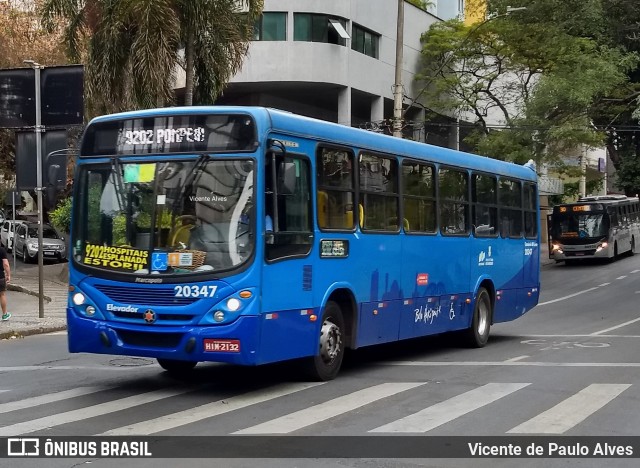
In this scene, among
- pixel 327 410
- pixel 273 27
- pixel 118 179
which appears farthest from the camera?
pixel 273 27

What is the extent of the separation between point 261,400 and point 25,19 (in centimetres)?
3676

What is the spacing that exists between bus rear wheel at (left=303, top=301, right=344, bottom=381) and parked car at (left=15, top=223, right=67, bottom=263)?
98.3 ft

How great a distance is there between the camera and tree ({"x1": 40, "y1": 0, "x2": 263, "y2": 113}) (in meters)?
24.7

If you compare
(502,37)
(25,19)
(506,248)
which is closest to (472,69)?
(502,37)

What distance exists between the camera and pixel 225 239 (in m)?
10.0

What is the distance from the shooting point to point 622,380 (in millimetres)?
11984

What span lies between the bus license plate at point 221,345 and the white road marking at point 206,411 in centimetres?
58

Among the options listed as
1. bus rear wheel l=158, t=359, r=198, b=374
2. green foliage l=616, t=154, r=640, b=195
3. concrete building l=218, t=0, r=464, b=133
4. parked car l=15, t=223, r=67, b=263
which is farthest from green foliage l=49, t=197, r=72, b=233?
green foliage l=616, t=154, r=640, b=195

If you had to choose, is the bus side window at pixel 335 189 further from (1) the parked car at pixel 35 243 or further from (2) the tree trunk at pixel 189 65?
(1) the parked car at pixel 35 243

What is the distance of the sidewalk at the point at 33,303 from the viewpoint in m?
18.7

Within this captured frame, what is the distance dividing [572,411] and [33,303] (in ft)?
61.8

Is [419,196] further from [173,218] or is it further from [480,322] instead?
[173,218]

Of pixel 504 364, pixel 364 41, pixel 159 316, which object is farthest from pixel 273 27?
pixel 159 316

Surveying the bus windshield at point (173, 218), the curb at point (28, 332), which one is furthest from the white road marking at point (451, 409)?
the curb at point (28, 332)
